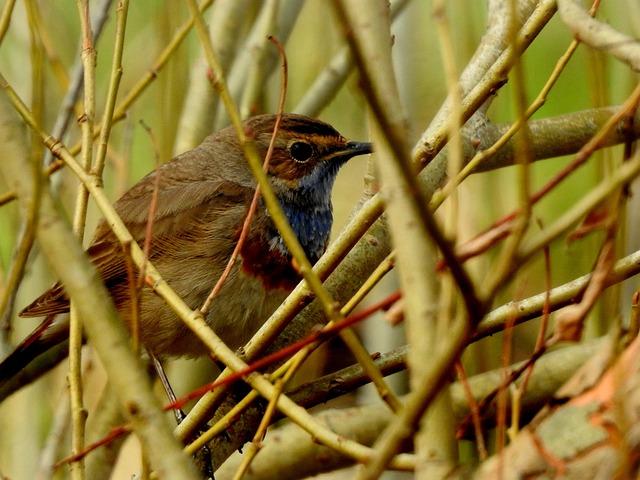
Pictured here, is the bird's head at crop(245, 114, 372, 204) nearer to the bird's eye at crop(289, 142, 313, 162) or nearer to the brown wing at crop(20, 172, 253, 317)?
the bird's eye at crop(289, 142, 313, 162)

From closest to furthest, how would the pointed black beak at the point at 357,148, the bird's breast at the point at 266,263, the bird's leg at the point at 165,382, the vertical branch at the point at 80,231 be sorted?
the vertical branch at the point at 80,231 < the bird's breast at the point at 266,263 < the bird's leg at the point at 165,382 < the pointed black beak at the point at 357,148

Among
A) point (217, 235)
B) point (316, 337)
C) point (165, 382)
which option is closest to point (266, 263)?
point (217, 235)

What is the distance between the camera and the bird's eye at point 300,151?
474 centimetres

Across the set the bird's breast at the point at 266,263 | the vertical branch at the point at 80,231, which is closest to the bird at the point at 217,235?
the bird's breast at the point at 266,263

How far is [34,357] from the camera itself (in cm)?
450

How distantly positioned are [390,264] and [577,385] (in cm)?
58

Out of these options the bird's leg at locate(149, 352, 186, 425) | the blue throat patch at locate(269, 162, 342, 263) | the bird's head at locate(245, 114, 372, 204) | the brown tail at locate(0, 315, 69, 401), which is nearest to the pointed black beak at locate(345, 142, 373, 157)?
the bird's head at locate(245, 114, 372, 204)

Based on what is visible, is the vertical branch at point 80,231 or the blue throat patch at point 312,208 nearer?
the vertical branch at point 80,231

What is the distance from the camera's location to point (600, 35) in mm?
2354

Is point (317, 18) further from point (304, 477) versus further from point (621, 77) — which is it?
point (304, 477)

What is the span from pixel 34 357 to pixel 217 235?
3.24ft

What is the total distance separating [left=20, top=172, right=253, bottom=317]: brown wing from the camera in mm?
4398

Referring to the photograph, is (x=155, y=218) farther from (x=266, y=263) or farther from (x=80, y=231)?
(x=80, y=231)

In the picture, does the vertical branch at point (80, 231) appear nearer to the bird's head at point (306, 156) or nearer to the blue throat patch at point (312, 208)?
the bird's head at point (306, 156)
